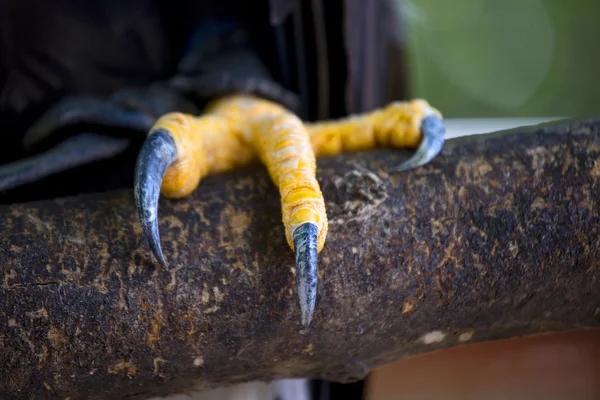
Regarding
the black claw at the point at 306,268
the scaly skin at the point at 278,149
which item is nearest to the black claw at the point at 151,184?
the scaly skin at the point at 278,149

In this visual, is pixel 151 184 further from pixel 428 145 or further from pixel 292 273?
pixel 428 145

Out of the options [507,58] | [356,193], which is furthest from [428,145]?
[507,58]

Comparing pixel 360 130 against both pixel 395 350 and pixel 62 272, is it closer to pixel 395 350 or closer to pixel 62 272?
pixel 395 350

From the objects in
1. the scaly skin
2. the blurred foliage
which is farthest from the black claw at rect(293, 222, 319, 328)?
the blurred foliage

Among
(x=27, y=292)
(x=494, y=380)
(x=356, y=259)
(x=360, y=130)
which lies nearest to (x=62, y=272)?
(x=27, y=292)

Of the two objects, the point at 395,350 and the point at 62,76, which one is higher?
the point at 62,76

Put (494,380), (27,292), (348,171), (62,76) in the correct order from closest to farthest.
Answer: (27,292) → (348,171) → (62,76) → (494,380)

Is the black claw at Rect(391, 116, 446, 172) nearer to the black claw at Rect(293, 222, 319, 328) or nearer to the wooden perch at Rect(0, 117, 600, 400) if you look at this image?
the wooden perch at Rect(0, 117, 600, 400)

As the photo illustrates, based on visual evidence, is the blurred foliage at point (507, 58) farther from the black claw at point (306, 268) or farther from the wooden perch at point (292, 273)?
the black claw at point (306, 268)
